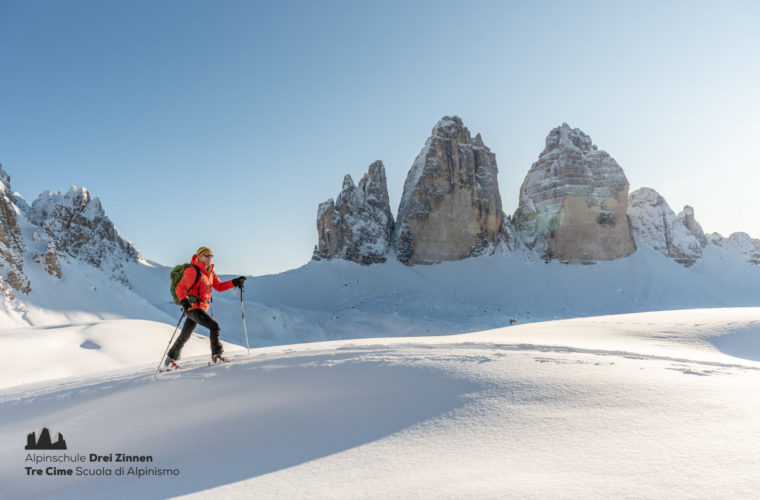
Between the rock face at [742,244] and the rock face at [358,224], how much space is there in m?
53.4

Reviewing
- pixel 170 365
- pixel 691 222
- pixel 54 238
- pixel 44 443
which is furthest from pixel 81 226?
pixel 691 222

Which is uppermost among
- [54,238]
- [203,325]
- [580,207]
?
[580,207]

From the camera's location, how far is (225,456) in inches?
117

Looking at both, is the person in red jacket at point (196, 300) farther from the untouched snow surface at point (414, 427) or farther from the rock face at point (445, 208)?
the rock face at point (445, 208)

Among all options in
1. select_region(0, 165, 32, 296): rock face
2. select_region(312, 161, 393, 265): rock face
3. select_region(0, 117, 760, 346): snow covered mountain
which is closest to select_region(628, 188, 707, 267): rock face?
select_region(0, 117, 760, 346): snow covered mountain

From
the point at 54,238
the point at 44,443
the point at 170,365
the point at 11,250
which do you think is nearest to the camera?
the point at 44,443

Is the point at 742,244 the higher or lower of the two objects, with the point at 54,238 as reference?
lower

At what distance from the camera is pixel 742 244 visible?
59406 millimetres

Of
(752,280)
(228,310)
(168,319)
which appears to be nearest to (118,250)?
(168,319)

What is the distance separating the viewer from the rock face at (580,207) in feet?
156

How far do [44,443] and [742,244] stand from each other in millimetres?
82632

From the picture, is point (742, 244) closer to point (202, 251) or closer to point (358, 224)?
point (358, 224)

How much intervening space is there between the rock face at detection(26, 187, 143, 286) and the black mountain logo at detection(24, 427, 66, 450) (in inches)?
1425

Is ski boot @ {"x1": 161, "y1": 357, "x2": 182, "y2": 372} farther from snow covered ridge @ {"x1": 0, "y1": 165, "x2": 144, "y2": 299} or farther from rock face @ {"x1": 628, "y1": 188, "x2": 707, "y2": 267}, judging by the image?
rock face @ {"x1": 628, "y1": 188, "x2": 707, "y2": 267}
